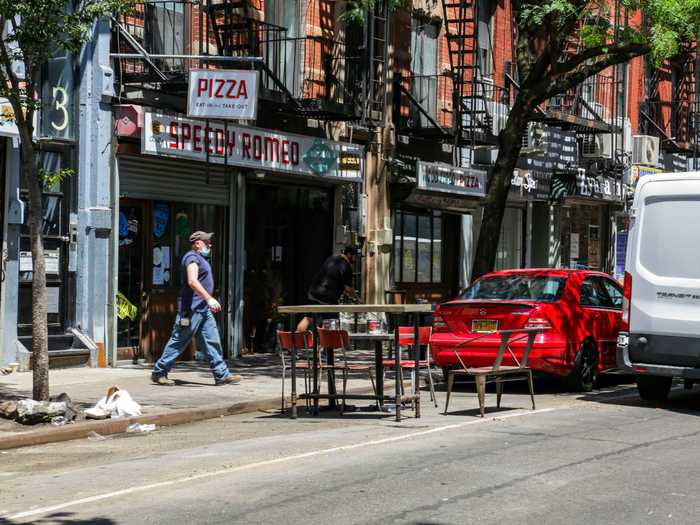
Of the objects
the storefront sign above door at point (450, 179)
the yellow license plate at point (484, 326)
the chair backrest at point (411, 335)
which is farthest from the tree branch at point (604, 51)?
the chair backrest at point (411, 335)

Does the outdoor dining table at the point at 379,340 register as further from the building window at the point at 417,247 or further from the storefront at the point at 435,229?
Answer: the building window at the point at 417,247

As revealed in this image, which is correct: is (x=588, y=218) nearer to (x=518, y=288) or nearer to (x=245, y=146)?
(x=245, y=146)

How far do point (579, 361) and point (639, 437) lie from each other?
4077 millimetres

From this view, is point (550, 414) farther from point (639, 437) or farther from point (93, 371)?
point (93, 371)

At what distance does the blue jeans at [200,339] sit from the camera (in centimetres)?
1517

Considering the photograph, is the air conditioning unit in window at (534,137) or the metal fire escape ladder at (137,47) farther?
the air conditioning unit in window at (534,137)

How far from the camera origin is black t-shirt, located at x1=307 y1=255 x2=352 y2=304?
1719 cm

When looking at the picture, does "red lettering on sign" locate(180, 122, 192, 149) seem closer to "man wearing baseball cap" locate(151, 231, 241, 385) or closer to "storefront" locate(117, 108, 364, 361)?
"storefront" locate(117, 108, 364, 361)

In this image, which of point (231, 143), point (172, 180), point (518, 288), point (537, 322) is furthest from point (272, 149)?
point (537, 322)

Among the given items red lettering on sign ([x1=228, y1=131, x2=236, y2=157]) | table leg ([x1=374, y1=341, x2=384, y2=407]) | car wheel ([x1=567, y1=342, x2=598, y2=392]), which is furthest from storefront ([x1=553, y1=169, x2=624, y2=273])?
table leg ([x1=374, y1=341, x2=384, y2=407])

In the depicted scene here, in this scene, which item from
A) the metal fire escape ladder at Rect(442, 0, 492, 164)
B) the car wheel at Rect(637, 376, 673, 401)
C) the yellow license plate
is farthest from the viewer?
the metal fire escape ladder at Rect(442, 0, 492, 164)

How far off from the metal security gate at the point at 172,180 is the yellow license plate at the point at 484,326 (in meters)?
4.75

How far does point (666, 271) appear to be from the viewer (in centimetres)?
1344

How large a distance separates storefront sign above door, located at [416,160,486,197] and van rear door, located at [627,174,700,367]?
33.0 ft
